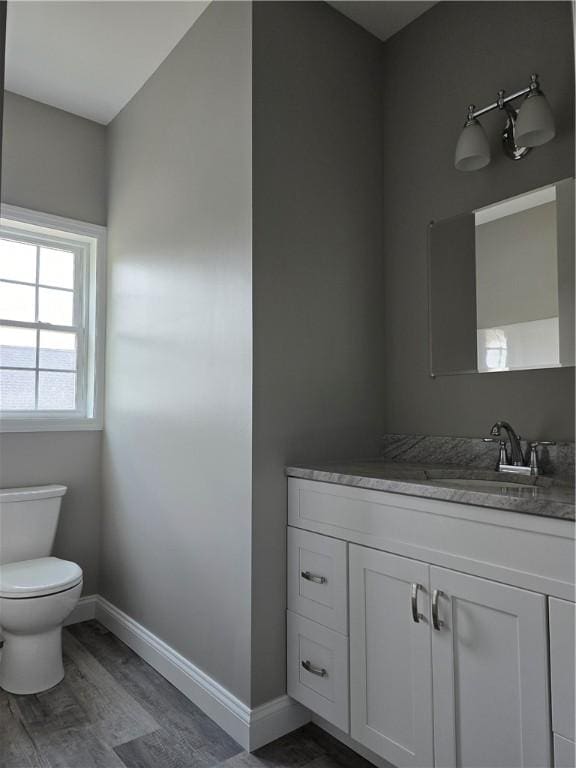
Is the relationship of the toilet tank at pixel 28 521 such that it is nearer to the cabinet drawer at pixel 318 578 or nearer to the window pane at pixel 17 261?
the window pane at pixel 17 261

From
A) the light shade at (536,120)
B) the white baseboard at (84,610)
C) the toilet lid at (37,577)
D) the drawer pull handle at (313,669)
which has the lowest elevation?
the white baseboard at (84,610)

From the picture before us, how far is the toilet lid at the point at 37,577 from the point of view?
2160 millimetres

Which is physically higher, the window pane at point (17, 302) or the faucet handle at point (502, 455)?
the window pane at point (17, 302)

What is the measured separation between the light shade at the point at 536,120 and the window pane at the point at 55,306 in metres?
2.40

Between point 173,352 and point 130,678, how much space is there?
1410 millimetres

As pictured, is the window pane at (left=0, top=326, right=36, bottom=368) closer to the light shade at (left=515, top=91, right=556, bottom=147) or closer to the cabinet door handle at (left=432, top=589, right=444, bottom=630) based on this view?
the cabinet door handle at (left=432, top=589, right=444, bottom=630)

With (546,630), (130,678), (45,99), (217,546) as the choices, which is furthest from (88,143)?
(546,630)

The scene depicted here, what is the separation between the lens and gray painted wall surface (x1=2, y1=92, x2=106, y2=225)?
283cm

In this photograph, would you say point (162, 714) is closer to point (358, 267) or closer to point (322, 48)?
point (358, 267)

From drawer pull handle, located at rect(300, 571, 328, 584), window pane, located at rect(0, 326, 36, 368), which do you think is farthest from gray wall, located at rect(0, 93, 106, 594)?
drawer pull handle, located at rect(300, 571, 328, 584)

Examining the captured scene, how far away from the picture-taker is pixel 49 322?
298cm

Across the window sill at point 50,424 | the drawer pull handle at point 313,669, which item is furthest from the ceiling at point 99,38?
the drawer pull handle at point 313,669

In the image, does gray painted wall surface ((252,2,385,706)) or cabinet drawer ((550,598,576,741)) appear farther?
gray painted wall surface ((252,2,385,706))

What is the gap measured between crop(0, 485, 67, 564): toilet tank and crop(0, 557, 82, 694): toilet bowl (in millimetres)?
222
